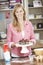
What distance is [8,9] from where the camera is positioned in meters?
5.37

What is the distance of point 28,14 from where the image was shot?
5.91 metres

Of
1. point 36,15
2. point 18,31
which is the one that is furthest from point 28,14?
point 18,31

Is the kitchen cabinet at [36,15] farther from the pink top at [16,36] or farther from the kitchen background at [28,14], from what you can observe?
the pink top at [16,36]

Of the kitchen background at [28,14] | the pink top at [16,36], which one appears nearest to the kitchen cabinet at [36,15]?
the kitchen background at [28,14]

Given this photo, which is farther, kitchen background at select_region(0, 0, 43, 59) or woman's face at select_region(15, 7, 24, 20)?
kitchen background at select_region(0, 0, 43, 59)

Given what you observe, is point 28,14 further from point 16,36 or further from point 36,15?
point 16,36

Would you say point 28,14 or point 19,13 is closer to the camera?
point 19,13

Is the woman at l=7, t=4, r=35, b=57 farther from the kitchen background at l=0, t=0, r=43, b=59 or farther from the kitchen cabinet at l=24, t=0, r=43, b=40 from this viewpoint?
the kitchen cabinet at l=24, t=0, r=43, b=40

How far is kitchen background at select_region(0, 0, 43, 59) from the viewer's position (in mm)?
5375

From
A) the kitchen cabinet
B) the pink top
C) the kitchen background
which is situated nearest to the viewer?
the pink top

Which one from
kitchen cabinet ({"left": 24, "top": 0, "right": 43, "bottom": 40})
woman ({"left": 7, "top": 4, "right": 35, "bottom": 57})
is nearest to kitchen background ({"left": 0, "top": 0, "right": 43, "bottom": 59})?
kitchen cabinet ({"left": 24, "top": 0, "right": 43, "bottom": 40})

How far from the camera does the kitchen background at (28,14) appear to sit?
5375 millimetres

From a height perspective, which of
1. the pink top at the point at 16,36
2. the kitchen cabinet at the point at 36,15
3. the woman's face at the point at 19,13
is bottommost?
the kitchen cabinet at the point at 36,15

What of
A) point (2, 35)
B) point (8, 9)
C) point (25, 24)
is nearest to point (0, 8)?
point (8, 9)
